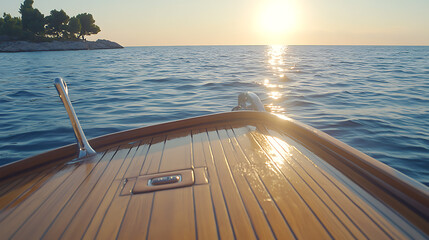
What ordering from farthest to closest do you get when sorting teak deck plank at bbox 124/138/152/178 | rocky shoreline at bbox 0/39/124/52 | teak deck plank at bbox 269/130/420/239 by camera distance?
rocky shoreline at bbox 0/39/124/52, teak deck plank at bbox 124/138/152/178, teak deck plank at bbox 269/130/420/239

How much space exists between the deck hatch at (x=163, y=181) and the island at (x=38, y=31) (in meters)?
65.1

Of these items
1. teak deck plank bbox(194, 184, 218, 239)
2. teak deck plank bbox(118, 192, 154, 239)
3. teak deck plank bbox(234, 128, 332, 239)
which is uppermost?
teak deck plank bbox(234, 128, 332, 239)

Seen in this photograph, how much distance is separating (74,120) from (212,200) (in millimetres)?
1398

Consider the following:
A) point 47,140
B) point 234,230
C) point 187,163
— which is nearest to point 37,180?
point 187,163

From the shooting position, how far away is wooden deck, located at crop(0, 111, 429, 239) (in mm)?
1297

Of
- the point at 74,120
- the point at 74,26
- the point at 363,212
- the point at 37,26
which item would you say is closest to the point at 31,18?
the point at 37,26

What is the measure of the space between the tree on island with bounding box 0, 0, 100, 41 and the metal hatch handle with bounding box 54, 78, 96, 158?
225 ft

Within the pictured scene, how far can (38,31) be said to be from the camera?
192 ft

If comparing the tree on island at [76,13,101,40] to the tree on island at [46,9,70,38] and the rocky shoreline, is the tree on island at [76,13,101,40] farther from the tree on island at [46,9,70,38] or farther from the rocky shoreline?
the tree on island at [46,9,70,38]

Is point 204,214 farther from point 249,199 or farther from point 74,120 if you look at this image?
point 74,120

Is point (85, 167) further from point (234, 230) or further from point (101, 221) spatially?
point (234, 230)

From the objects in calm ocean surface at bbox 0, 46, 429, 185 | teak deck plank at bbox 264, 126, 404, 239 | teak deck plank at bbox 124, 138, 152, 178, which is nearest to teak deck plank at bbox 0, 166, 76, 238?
teak deck plank at bbox 124, 138, 152, 178

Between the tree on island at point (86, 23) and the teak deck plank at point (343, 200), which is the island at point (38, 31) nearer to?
the tree on island at point (86, 23)

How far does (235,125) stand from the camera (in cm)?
290
